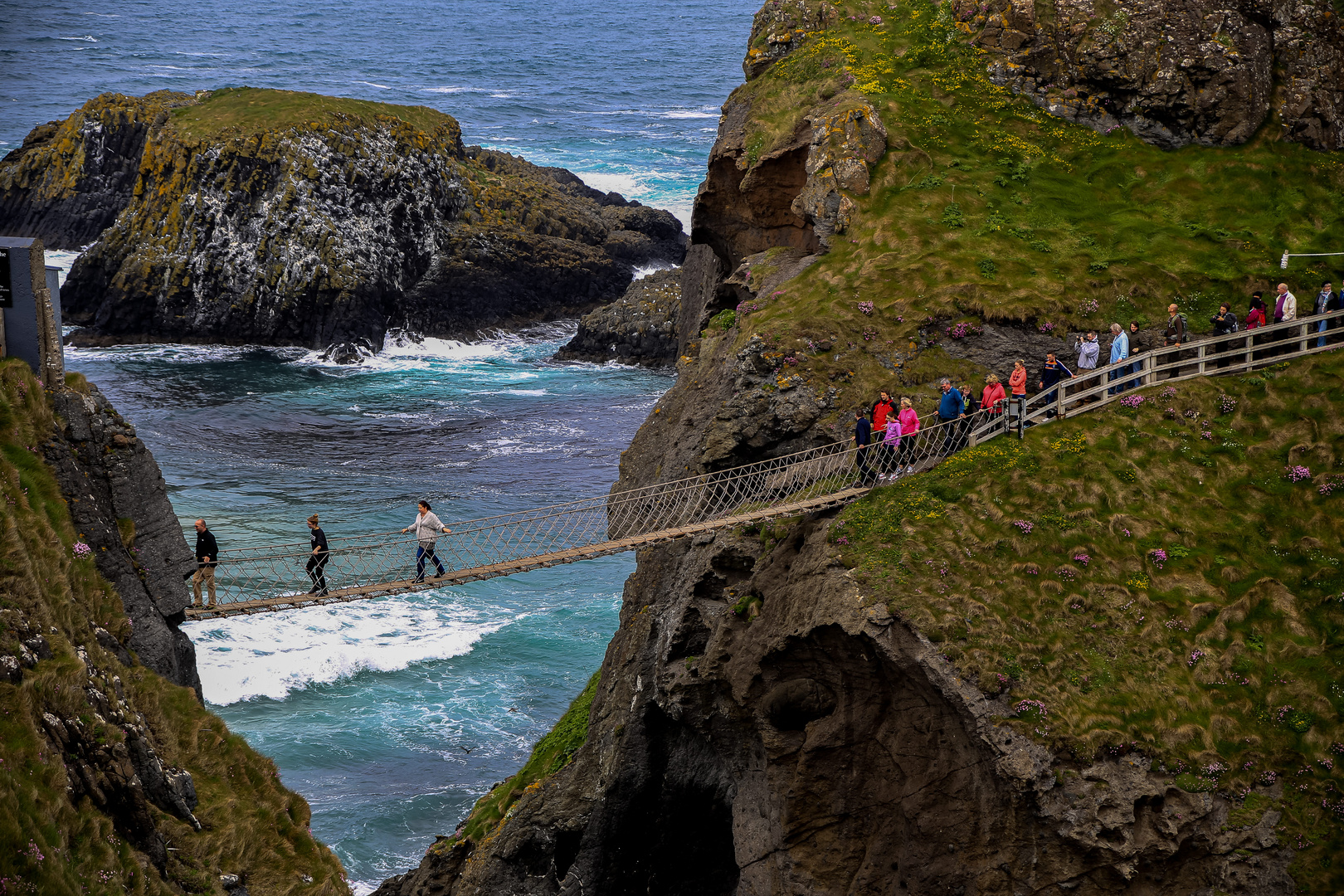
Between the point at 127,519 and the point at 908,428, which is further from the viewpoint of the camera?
the point at 908,428

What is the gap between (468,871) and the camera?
24.6 metres

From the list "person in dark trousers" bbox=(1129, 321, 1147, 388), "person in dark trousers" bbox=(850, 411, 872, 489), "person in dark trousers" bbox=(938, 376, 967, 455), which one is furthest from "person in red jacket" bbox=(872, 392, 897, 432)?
"person in dark trousers" bbox=(1129, 321, 1147, 388)

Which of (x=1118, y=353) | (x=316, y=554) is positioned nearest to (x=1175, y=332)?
(x=1118, y=353)

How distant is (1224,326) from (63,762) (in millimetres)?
22238

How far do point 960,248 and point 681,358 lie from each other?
7.40m

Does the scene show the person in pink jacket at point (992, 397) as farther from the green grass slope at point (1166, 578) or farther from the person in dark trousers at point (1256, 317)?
the person in dark trousers at point (1256, 317)

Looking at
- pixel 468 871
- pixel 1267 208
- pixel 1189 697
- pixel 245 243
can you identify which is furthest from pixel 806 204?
pixel 245 243

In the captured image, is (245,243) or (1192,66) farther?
(245,243)

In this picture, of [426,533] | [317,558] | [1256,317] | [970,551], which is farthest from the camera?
[1256,317]

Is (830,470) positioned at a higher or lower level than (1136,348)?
lower

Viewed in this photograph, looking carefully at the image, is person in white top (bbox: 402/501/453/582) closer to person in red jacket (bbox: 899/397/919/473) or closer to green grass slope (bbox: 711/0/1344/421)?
green grass slope (bbox: 711/0/1344/421)

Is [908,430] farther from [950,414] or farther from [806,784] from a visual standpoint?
[806,784]

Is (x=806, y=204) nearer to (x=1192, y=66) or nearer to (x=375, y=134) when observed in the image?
(x=1192, y=66)

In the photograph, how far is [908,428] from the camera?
72.9 ft
